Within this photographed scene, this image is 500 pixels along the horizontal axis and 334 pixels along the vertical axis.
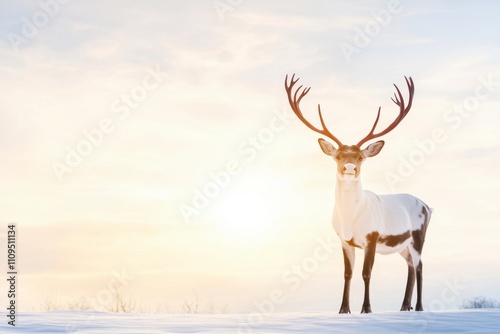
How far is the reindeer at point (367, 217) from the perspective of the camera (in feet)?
34.7

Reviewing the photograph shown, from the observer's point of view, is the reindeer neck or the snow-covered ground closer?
the snow-covered ground

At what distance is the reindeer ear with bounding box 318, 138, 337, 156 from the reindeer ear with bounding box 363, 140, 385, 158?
391 millimetres

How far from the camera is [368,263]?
10.6 metres

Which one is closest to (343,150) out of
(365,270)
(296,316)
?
(365,270)

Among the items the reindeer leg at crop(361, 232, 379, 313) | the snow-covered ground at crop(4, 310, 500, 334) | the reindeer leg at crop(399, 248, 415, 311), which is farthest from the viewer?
the reindeer leg at crop(399, 248, 415, 311)

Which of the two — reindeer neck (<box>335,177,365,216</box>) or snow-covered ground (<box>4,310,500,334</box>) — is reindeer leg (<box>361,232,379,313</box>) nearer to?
reindeer neck (<box>335,177,365,216</box>)

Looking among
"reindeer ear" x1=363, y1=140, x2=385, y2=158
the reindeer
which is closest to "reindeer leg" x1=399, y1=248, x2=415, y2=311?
the reindeer

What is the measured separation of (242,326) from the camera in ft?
27.0

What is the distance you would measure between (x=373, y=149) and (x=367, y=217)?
88 centimetres

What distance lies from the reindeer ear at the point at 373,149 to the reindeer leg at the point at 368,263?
1.01m

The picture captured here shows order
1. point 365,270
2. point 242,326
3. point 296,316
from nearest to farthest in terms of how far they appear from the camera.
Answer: point 242,326 → point 296,316 → point 365,270

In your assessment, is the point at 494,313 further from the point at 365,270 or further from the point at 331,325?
the point at 331,325

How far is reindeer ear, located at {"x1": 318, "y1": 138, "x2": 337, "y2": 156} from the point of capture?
10.6 m

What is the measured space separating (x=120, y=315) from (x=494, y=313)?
164 inches
